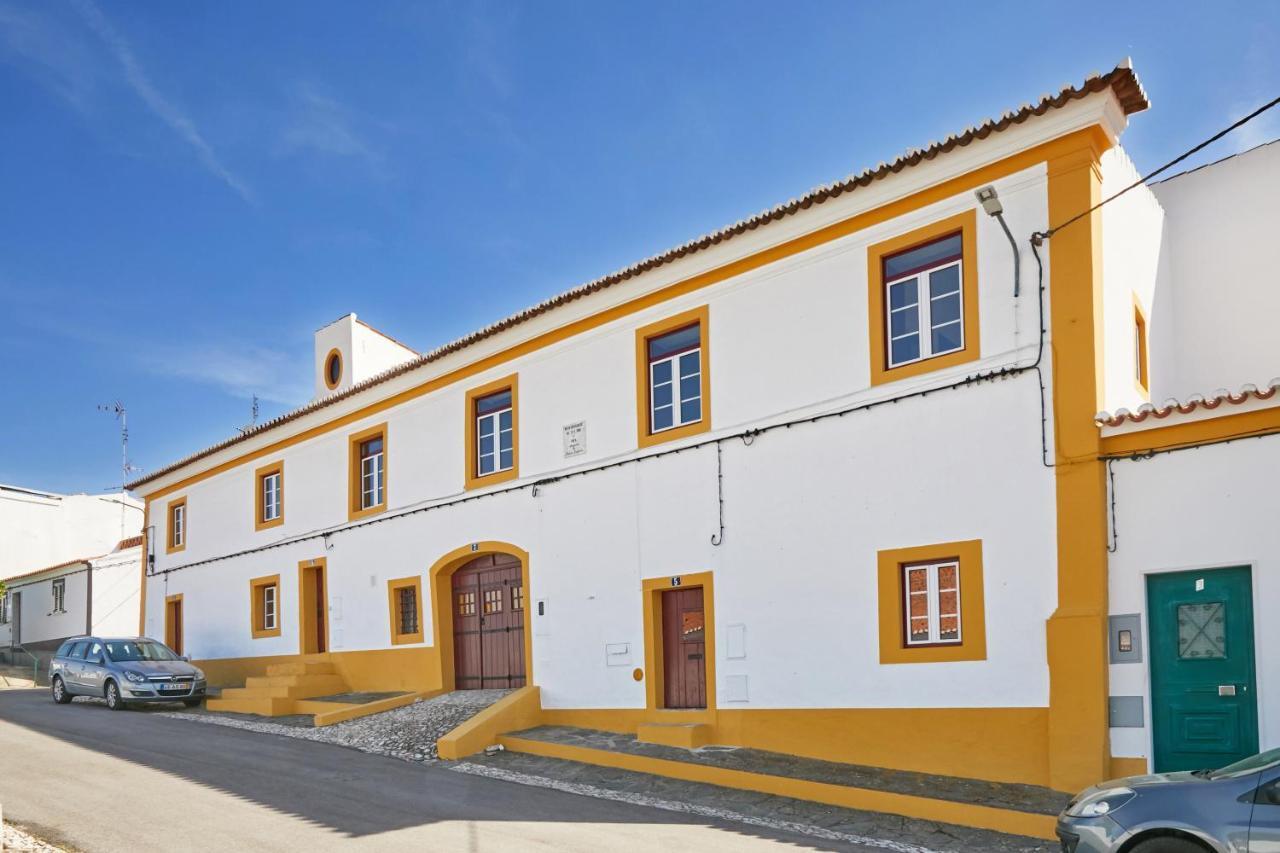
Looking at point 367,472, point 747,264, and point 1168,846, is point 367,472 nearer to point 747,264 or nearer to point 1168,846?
point 747,264

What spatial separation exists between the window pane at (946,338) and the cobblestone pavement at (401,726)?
841cm

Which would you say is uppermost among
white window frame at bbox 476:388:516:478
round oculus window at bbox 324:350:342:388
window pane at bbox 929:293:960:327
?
round oculus window at bbox 324:350:342:388

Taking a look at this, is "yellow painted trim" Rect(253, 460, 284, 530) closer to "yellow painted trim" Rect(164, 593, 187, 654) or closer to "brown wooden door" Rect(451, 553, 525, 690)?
"yellow painted trim" Rect(164, 593, 187, 654)

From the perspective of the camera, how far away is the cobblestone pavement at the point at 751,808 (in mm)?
9719

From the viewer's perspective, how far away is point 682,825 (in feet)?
34.4

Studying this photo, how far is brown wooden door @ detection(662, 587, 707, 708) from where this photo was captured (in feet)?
47.7

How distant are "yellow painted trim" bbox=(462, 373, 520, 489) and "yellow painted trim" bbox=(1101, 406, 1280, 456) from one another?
9487mm

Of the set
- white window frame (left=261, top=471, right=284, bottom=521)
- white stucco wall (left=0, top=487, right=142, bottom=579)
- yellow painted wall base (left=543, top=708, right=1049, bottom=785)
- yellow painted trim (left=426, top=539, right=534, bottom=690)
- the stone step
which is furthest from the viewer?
white stucco wall (left=0, top=487, right=142, bottom=579)

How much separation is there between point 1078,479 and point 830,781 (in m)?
4.02

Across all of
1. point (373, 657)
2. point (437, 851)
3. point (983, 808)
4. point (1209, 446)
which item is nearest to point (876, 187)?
point (1209, 446)

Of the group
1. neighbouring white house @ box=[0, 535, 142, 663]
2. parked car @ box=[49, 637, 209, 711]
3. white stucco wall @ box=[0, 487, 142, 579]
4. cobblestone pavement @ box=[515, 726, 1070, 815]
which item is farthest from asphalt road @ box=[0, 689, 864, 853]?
white stucco wall @ box=[0, 487, 142, 579]

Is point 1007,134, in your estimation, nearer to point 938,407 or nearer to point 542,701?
point 938,407

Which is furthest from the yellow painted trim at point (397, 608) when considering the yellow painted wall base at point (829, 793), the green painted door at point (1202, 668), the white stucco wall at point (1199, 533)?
the green painted door at point (1202, 668)

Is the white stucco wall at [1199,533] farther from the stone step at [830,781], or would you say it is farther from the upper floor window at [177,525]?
the upper floor window at [177,525]
